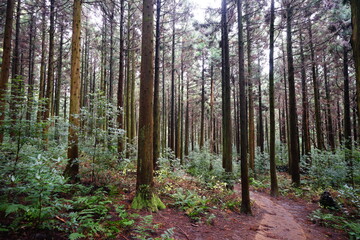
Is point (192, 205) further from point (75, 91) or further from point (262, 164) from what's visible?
point (262, 164)

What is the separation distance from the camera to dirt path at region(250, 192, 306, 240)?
A: 17.4 ft

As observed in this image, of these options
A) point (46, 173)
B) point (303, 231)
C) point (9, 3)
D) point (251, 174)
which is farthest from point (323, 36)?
point (9, 3)

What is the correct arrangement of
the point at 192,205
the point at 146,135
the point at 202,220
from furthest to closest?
the point at 192,205 < the point at 202,220 < the point at 146,135

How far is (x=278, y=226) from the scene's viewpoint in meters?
6.05

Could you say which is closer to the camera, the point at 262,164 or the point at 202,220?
the point at 202,220

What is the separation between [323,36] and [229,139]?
992 cm

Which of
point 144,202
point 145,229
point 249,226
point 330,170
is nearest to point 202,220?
point 249,226

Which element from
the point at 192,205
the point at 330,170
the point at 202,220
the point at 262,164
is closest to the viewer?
the point at 202,220

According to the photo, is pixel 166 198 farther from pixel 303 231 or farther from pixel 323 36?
pixel 323 36

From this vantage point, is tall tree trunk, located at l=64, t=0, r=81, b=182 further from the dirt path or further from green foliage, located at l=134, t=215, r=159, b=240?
the dirt path

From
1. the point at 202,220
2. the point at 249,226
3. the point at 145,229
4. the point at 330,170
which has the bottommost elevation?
the point at 249,226

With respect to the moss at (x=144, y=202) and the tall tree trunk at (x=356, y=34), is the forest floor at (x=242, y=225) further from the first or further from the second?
the tall tree trunk at (x=356, y=34)

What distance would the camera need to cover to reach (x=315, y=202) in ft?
30.0

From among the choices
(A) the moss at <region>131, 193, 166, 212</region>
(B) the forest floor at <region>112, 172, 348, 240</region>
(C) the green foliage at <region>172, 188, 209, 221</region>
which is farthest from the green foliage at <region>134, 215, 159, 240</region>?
(C) the green foliage at <region>172, 188, 209, 221</region>
